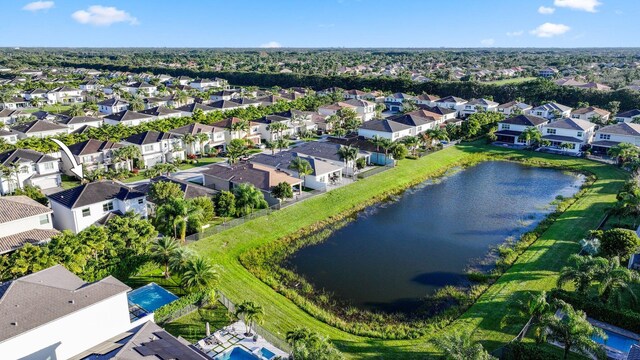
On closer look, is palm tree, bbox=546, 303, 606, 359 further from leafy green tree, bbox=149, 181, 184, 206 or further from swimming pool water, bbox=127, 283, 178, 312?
Answer: leafy green tree, bbox=149, 181, 184, 206

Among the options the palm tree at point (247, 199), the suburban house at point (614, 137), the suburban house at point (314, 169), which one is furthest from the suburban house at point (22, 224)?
the suburban house at point (614, 137)

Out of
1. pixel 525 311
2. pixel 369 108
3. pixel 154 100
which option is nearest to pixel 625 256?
pixel 525 311

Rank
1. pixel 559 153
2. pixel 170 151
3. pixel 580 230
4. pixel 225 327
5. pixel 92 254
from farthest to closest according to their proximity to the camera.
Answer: pixel 559 153 → pixel 170 151 → pixel 580 230 → pixel 92 254 → pixel 225 327

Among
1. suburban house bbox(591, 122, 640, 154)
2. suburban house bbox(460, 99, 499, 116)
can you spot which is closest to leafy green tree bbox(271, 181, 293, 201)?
suburban house bbox(591, 122, 640, 154)

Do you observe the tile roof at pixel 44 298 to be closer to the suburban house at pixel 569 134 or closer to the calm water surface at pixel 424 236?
the calm water surface at pixel 424 236

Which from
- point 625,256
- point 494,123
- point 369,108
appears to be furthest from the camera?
point 369,108

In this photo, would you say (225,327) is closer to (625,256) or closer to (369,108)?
(625,256)

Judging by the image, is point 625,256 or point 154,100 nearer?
point 625,256

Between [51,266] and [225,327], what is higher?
[51,266]
